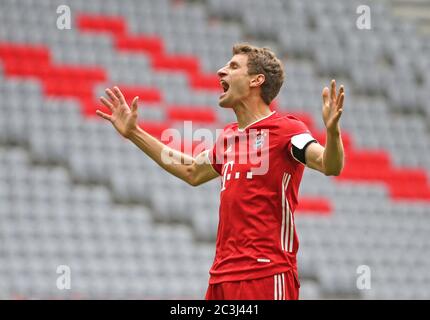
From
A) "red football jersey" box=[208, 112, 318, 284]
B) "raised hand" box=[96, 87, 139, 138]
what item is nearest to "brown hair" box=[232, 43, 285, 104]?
"red football jersey" box=[208, 112, 318, 284]

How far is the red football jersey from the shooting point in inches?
157

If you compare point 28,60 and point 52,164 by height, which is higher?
point 28,60

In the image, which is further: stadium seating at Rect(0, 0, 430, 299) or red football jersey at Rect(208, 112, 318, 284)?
stadium seating at Rect(0, 0, 430, 299)

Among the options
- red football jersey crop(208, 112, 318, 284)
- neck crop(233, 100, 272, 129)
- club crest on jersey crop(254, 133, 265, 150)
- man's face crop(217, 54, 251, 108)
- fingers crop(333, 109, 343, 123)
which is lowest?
red football jersey crop(208, 112, 318, 284)

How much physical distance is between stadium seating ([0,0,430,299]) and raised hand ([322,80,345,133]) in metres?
5.41

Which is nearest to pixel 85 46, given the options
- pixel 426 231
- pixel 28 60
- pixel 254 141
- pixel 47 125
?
pixel 28 60

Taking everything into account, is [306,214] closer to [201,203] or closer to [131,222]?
[201,203]

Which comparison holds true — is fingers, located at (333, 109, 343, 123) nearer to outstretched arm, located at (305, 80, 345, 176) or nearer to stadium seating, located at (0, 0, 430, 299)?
outstretched arm, located at (305, 80, 345, 176)

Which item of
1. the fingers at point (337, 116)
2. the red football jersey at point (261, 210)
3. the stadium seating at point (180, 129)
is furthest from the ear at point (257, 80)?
the stadium seating at point (180, 129)

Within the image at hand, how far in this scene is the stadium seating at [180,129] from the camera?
31.6 feet

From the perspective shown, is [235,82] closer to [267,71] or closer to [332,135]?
[267,71]

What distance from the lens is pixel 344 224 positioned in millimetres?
11062

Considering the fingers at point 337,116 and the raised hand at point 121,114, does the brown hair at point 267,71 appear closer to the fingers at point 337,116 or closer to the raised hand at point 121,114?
the raised hand at point 121,114

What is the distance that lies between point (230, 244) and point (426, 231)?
26.0ft
